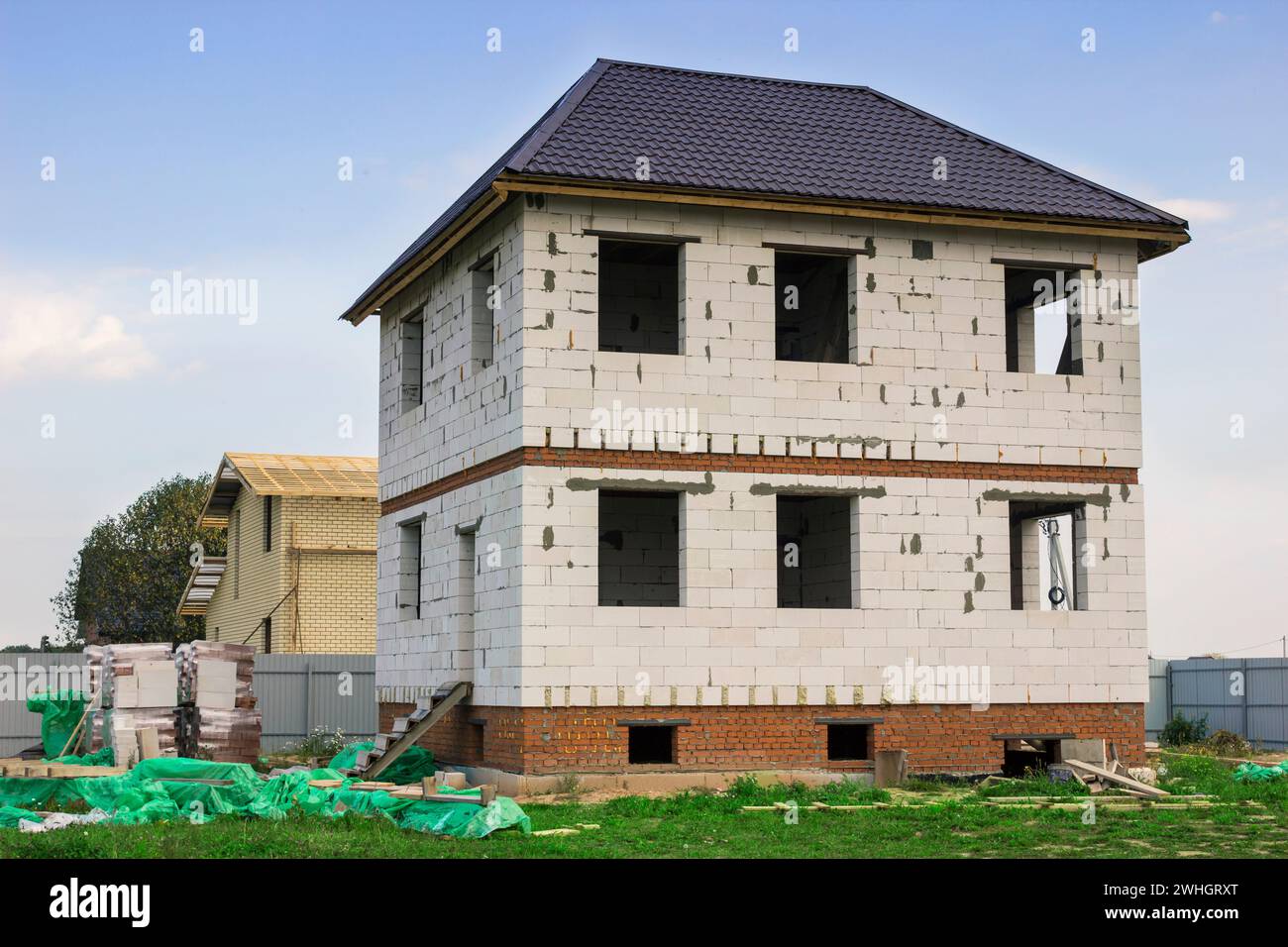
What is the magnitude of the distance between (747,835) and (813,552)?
9733 mm

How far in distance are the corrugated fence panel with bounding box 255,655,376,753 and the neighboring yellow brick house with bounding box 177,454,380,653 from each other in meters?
5.98

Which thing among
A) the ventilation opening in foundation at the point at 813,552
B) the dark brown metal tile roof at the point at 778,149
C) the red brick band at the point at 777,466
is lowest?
the ventilation opening in foundation at the point at 813,552

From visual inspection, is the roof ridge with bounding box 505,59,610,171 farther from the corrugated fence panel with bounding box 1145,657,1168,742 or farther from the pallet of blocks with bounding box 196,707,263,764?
the corrugated fence panel with bounding box 1145,657,1168,742

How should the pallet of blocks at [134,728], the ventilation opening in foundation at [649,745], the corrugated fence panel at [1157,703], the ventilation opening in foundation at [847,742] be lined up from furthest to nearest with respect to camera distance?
1. the corrugated fence panel at [1157,703]
2. the pallet of blocks at [134,728]
3. the ventilation opening in foundation at [649,745]
4. the ventilation opening in foundation at [847,742]

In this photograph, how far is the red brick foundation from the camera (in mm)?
19641

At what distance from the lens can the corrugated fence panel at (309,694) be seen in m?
33.6

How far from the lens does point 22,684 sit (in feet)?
105

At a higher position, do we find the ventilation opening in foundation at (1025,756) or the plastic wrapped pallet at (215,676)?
the plastic wrapped pallet at (215,676)

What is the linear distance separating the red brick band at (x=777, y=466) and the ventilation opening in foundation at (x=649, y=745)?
3902mm

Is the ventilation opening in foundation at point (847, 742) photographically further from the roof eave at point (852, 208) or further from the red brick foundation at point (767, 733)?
the roof eave at point (852, 208)

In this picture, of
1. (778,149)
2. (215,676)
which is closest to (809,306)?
(778,149)

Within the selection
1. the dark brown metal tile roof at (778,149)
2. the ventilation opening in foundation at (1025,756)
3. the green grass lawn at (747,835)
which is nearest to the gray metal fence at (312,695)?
the dark brown metal tile roof at (778,149)

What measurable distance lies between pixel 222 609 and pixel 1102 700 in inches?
1245
